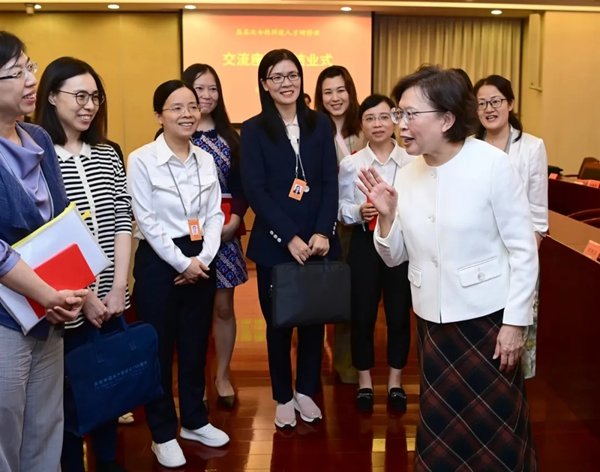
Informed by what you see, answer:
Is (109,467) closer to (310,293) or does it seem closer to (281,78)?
(310,293)

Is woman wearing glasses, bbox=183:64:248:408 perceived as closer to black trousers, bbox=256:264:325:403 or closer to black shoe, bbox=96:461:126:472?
black trousers, bbox=256:264:325:403

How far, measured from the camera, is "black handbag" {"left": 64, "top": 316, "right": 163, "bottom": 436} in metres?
2.29

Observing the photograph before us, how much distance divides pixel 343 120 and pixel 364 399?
4.66ft

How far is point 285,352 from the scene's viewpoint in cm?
317

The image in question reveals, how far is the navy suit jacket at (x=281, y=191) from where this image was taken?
300 cm

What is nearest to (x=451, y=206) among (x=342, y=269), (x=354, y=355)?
(x=342, y=269)

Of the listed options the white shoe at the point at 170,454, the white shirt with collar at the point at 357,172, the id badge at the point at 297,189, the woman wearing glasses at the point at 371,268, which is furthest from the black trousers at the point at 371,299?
the white shoe at the point at 170,454

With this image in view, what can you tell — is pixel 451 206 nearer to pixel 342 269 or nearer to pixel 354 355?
pixel 342 269

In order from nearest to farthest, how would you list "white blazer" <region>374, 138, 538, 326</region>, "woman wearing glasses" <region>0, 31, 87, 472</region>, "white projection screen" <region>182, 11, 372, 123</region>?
"woman wearing glasses" <region>0, 31, 87, 472</region>
"white blazer" <region>374, 138, 538, 326</region>
"white projection screen" <region>182, 11, 372, 123</region>

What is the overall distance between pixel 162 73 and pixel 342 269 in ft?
20.6

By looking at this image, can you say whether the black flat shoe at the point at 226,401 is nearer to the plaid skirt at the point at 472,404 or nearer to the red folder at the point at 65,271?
the plaid skirt at the point at 472,404

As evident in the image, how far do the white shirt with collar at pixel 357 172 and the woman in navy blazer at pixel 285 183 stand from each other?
8.1 inches

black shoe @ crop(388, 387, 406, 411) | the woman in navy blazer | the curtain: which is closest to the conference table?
black shoe @ crop(388, 387, 406, 411)

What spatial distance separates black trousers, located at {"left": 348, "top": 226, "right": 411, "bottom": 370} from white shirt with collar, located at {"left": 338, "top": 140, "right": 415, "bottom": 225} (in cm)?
10
